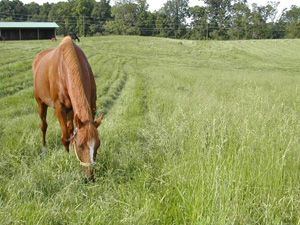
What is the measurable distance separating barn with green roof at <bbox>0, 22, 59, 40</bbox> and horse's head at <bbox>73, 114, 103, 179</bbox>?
161 ft

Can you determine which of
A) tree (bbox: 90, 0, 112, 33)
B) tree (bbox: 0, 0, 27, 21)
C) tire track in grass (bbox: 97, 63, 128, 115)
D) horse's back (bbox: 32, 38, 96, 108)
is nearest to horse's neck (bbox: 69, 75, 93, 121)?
horse's back (bbox: 32, 38, 96, 108)

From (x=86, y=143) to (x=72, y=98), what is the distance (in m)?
0.83

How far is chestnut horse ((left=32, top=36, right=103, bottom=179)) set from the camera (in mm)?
3084

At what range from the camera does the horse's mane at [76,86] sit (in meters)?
3.29

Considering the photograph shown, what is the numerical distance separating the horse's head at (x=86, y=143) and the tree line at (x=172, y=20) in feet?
239

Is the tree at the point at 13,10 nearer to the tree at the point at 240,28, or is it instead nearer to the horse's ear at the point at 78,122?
the tree at the point at 240,28

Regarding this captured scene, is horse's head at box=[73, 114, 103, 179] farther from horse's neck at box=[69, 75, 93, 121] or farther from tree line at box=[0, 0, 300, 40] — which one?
tree line at box=[0, 0, 300, 40]

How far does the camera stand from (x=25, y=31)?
46.2 m

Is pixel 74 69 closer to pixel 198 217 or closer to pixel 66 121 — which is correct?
pixel 66 121

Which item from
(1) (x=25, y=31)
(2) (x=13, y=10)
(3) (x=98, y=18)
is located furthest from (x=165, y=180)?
(2) (x=13, y=10)

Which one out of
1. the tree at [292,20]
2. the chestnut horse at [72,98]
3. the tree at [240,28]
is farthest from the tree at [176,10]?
the chestnut horse at [72,98]

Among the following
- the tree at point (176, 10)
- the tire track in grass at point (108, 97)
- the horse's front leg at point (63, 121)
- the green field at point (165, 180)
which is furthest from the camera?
the tree at point (176, 10)

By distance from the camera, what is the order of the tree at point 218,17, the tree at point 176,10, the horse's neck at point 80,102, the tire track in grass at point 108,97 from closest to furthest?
the horse's neck at point 80,102 → the tire track in grass at point 108,97 → the tree at point 218,17 → the tree at point 176,10

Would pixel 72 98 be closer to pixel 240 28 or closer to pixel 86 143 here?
pixel 86 143
